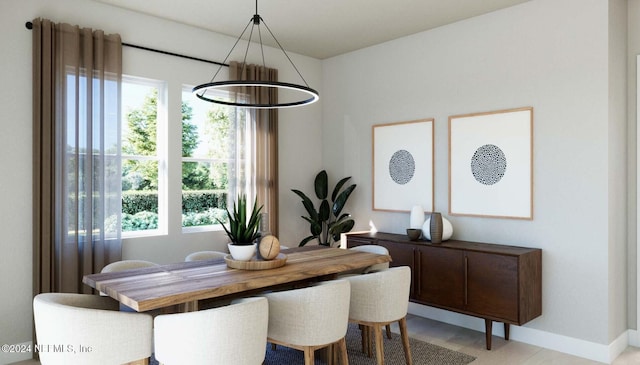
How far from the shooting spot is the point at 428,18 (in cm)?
433

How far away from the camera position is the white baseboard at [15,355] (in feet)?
11.4

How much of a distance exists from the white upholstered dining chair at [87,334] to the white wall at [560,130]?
3122 mm

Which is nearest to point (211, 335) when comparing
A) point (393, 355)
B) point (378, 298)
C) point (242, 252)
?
point (242, 252)

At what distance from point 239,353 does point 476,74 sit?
3315 millimetres

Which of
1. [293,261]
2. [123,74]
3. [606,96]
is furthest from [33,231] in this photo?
[606,96]

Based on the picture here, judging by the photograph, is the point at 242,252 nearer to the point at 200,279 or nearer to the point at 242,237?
the point at 242,237

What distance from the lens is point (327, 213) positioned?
545cm

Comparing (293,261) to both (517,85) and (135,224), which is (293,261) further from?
(517,85)

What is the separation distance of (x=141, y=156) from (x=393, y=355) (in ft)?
9.41

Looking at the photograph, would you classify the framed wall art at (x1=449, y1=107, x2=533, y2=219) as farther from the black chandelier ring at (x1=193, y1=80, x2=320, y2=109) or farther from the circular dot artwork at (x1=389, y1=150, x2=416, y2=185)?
the black chandelier ring at (x1=193, y1=80, x2=320, y2=109)

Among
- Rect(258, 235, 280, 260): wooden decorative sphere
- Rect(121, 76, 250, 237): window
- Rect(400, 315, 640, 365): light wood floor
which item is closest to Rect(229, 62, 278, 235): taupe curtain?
Rect(121, 76, 250, 237): window

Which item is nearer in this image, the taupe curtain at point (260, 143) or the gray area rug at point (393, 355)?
the gray area rug at point (393, 355)

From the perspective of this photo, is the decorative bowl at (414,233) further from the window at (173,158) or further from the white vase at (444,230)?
the window at (173,158)

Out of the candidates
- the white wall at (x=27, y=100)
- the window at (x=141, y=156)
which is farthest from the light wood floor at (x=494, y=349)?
the window at (x=141, y=156)
